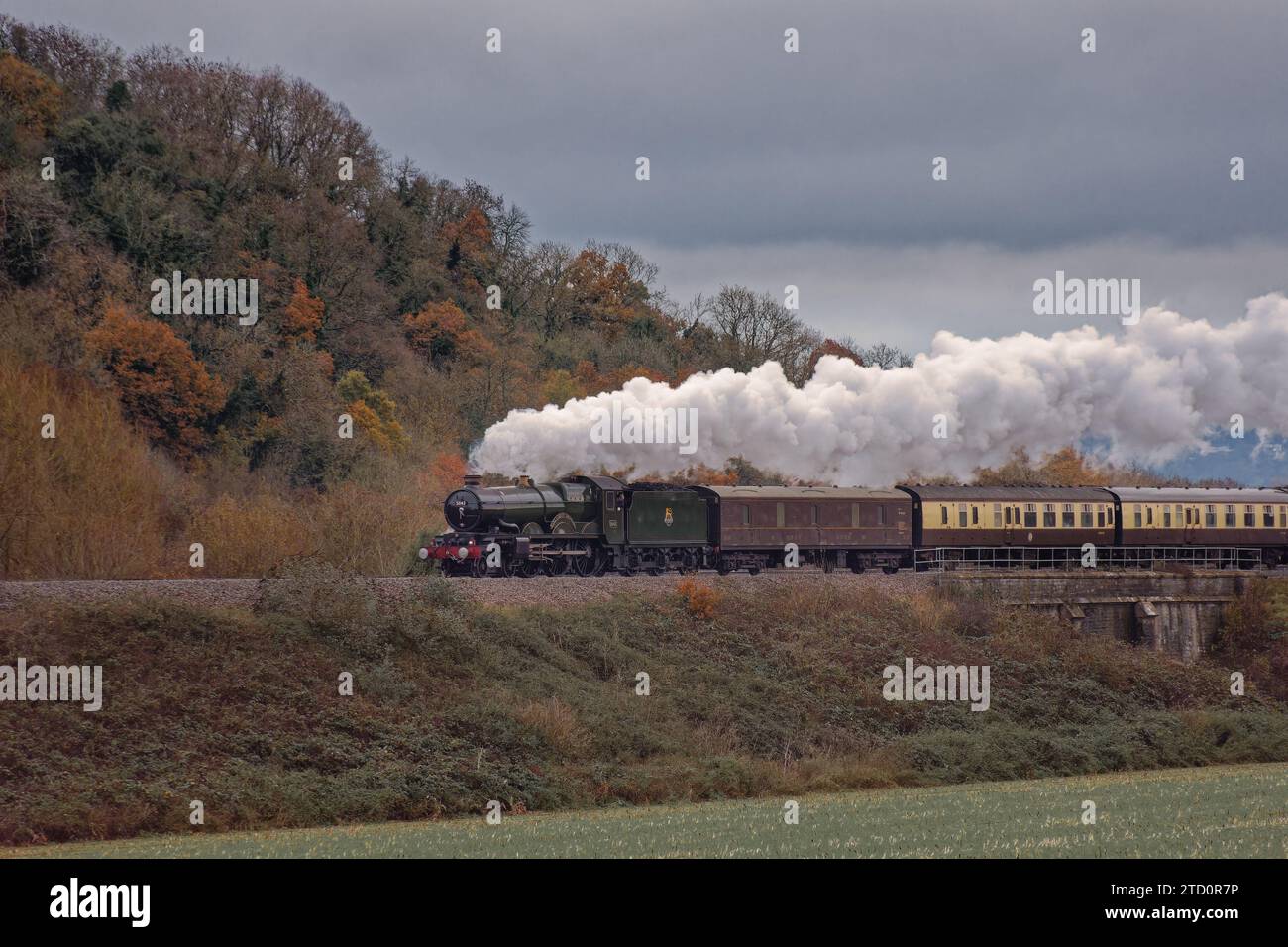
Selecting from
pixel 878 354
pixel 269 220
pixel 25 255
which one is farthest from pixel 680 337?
pixel 25 255

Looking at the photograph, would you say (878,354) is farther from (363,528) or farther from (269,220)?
(363,528)

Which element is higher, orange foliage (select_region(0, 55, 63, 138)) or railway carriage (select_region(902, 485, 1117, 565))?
orange foliage (select_region(0, 55, 63, 138))

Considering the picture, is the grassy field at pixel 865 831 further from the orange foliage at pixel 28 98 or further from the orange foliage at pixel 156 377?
the orange foliage at pixel 28 98

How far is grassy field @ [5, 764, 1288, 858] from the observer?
64.7 ft

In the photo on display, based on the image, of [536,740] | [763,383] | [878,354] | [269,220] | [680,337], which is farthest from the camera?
[878,354]

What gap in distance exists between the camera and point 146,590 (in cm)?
3750

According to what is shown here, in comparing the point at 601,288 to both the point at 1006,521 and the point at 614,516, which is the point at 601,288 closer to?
the point at 1006,521

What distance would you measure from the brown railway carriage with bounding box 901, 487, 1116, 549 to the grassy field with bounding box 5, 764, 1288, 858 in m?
27.4

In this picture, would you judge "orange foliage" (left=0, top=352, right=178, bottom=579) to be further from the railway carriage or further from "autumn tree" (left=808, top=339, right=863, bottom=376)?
"autumn tree" (left=808, top=339, right=863, bottom=376)

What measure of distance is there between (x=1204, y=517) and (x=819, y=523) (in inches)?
758

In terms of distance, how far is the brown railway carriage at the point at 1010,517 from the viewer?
2351 inches

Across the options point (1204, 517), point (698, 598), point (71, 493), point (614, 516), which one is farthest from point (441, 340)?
point (698, 598)

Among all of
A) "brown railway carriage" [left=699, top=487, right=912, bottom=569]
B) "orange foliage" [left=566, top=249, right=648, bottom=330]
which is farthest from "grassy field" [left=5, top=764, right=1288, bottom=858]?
"orange foliage" [left=566, top=249, right=648, bottom=330]

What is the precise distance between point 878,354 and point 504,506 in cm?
7817
